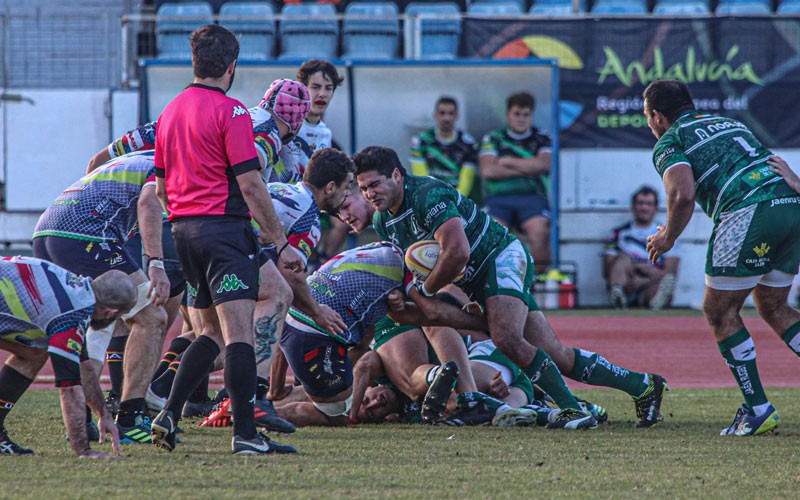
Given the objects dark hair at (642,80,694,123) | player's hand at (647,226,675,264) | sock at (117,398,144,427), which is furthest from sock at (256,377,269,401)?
dark hair at (642,80,694,123)

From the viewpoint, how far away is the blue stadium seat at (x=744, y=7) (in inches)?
699

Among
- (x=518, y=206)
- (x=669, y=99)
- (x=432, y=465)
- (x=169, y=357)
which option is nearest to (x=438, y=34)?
(x=518, y=206)

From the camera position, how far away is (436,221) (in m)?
6.48

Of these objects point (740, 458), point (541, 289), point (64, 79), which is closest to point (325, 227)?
point (541, 289)

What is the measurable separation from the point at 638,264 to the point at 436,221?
1003cm

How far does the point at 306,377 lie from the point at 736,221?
2.62 m

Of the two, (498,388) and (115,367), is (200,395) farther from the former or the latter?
(498,388)

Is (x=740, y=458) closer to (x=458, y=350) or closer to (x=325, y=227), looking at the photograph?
(x=458, y=350)

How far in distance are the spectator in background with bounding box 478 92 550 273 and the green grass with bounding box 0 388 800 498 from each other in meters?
9.14

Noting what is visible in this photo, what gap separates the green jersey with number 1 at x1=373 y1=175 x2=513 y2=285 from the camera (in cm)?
652

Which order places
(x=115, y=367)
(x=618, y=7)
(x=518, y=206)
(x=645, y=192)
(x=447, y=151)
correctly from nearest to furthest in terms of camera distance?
1. (x=115, y=367)
2. (x=447, y=151)
3. (x=518, y=206)
4. (x=645, y=192)
5. (x=618, y=7)

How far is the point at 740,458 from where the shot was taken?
5254 millimetres

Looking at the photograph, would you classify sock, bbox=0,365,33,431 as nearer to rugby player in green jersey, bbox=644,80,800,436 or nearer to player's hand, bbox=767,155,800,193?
rugby player in green jersey, bbox=644,80,800,436

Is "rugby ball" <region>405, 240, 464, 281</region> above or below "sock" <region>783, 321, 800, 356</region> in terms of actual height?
above
